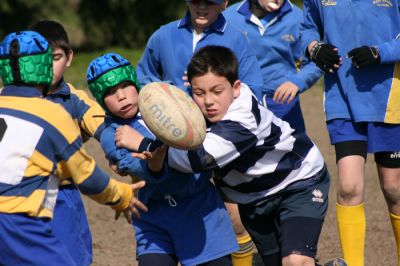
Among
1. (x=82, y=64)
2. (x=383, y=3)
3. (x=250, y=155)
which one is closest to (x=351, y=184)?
(x=250, y=155)

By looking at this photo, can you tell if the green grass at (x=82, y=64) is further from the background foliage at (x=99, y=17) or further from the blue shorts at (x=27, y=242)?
the blue shorts at (x=27, y=242)

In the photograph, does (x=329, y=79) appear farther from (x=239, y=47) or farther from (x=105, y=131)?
(x=105, y=131)

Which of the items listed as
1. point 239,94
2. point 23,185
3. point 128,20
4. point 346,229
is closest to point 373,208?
point 346,229

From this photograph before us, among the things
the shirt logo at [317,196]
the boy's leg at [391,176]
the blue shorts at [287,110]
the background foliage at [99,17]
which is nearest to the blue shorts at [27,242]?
the shirt logo at [317,196]

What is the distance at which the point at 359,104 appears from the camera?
5879 millimetres

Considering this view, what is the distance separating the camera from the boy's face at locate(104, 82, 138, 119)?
4871 mm

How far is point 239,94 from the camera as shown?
4.96m

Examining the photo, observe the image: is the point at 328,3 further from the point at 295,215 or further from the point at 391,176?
the point at 295,215

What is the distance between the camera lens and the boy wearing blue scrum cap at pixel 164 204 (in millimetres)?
4879

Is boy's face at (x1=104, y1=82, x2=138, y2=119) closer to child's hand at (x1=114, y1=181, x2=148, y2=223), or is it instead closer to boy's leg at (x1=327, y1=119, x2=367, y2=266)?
child's hand at (x1=114, y1=181, x2=148, y2=223)

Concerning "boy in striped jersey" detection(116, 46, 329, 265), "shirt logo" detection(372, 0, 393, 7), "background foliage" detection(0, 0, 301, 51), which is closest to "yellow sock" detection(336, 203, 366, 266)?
"boy in striped jersey" detection(116, 46, 329, 265)

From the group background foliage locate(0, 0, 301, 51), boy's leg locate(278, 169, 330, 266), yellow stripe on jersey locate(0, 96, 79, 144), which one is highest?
yellow stripe on jersey locate(0, 96, 79, 144)

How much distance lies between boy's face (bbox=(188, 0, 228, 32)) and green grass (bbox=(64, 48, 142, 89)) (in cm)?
790

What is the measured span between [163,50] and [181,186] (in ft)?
3.76
